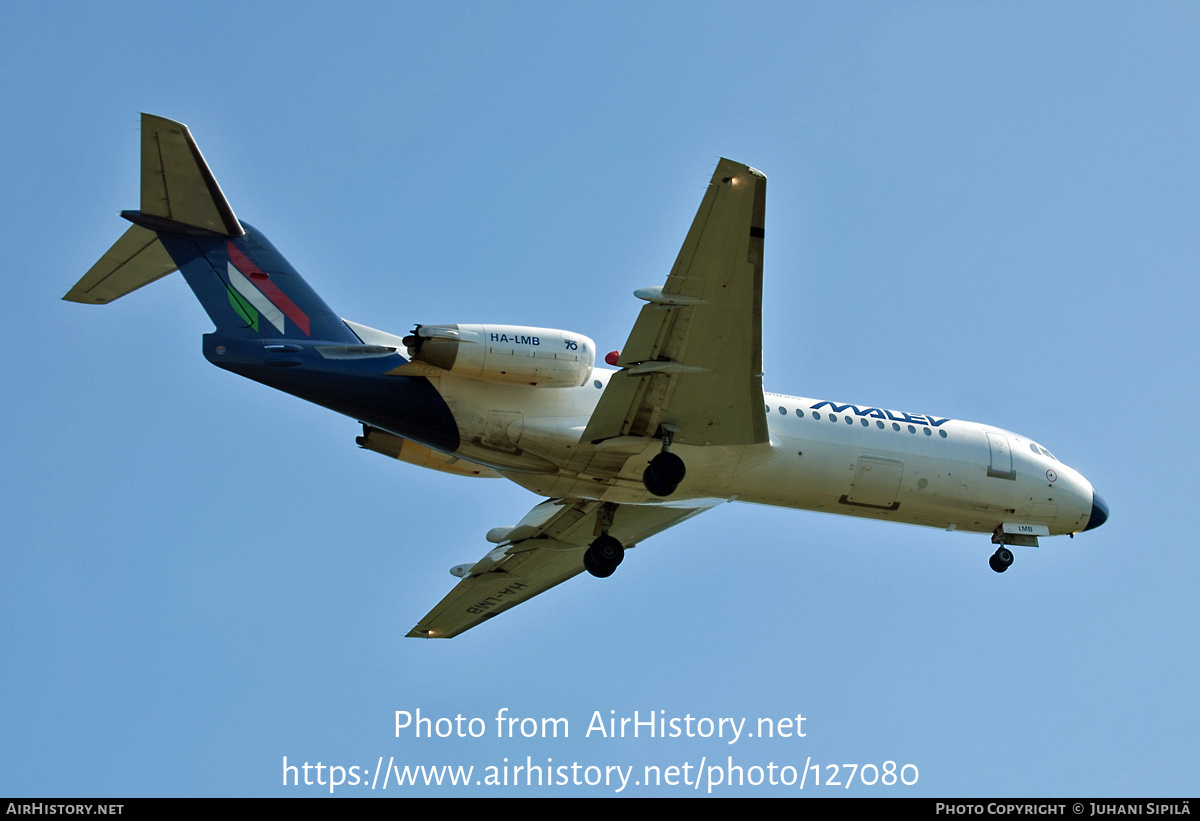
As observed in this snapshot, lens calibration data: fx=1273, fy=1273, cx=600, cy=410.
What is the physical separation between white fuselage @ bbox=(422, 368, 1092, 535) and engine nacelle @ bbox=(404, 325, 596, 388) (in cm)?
46

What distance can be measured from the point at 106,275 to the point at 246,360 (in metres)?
2.71

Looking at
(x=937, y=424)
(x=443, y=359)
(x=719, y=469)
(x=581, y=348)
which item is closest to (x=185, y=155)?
(x=443, y=359)

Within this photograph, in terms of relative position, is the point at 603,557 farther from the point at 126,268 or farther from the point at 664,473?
the point at 126,268

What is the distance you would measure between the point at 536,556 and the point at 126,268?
34.8ft

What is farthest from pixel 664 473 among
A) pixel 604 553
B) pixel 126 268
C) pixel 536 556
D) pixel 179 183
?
pixel 126 268

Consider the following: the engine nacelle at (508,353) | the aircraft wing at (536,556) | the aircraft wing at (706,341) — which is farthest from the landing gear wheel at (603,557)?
the engine nacelle at (508,353)

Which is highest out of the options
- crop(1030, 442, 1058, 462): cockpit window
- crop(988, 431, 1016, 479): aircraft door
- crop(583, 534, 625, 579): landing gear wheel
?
crop(1030, 442, 1058, 462): cockpit window

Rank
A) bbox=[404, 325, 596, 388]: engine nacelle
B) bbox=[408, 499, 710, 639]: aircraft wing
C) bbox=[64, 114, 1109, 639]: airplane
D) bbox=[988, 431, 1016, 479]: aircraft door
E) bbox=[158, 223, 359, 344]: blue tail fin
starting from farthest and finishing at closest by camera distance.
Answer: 1. bbox=[408, 499, 710, 639]: aircraft wing
2. bbox=[988, 431, 1016, 479]: aircraft door
3. bbox=[158, 223, 359, 344]: blue tail fin
4. bbox=[404, 325, 596, 388]: engine nacelle
5. bbox=[64, 114, 1109, 639]: airplane

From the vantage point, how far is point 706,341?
19.9m

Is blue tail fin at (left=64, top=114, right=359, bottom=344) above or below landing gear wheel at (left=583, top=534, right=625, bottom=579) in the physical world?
above

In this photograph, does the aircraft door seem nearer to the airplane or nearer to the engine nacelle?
the airplane

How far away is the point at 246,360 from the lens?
2070 cm

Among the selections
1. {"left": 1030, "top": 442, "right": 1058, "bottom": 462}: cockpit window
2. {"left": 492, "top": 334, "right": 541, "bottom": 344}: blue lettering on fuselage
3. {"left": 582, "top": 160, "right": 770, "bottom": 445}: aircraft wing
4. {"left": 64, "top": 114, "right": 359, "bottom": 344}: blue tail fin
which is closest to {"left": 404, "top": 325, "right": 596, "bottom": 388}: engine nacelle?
{"left": 492, "top": 334, "right": 541, "bottom": 344}: blue lettering on fuselage

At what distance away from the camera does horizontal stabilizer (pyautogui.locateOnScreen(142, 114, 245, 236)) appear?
19812 millimetres
